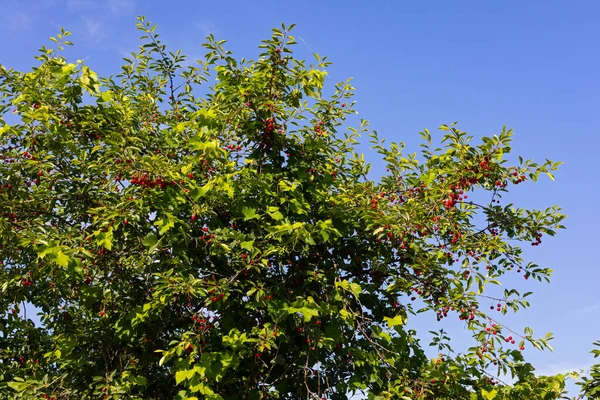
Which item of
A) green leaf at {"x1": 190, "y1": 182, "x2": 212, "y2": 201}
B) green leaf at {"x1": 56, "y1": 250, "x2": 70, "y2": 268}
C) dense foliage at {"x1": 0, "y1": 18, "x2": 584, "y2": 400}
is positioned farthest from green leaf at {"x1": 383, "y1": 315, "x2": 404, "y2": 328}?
green leaf at {"x1": 56, "y1": 250, "x2": 70, "y2": 268}

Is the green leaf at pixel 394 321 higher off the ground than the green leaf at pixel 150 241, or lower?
lower

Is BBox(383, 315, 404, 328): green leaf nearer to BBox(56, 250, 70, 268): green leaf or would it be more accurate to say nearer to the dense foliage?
the dense foliage

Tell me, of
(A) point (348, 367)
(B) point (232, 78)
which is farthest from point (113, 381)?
(B) point (232, 78)

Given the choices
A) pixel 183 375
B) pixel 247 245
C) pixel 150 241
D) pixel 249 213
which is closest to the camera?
pixel 183 375

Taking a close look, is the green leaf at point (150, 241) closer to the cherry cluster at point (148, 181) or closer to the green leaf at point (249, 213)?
the cherry cluster at point (148, 181)

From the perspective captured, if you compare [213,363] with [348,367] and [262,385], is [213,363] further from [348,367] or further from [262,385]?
A: [348,367]

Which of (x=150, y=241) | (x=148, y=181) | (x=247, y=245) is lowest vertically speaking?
(x=247, y=245)

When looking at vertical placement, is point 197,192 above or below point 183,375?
above

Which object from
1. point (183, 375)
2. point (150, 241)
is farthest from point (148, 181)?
point (183, 375)

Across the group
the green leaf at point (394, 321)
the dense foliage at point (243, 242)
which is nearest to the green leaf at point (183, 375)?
the dense foliage at point (243, 242)

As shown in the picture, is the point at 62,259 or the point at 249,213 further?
the point at 249,213

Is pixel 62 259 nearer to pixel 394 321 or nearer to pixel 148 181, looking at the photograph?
pixel 148 181

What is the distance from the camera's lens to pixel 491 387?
7.69 m

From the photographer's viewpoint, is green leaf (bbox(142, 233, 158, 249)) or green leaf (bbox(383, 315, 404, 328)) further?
green leaf (bbox(383, 315, 404, 328))
